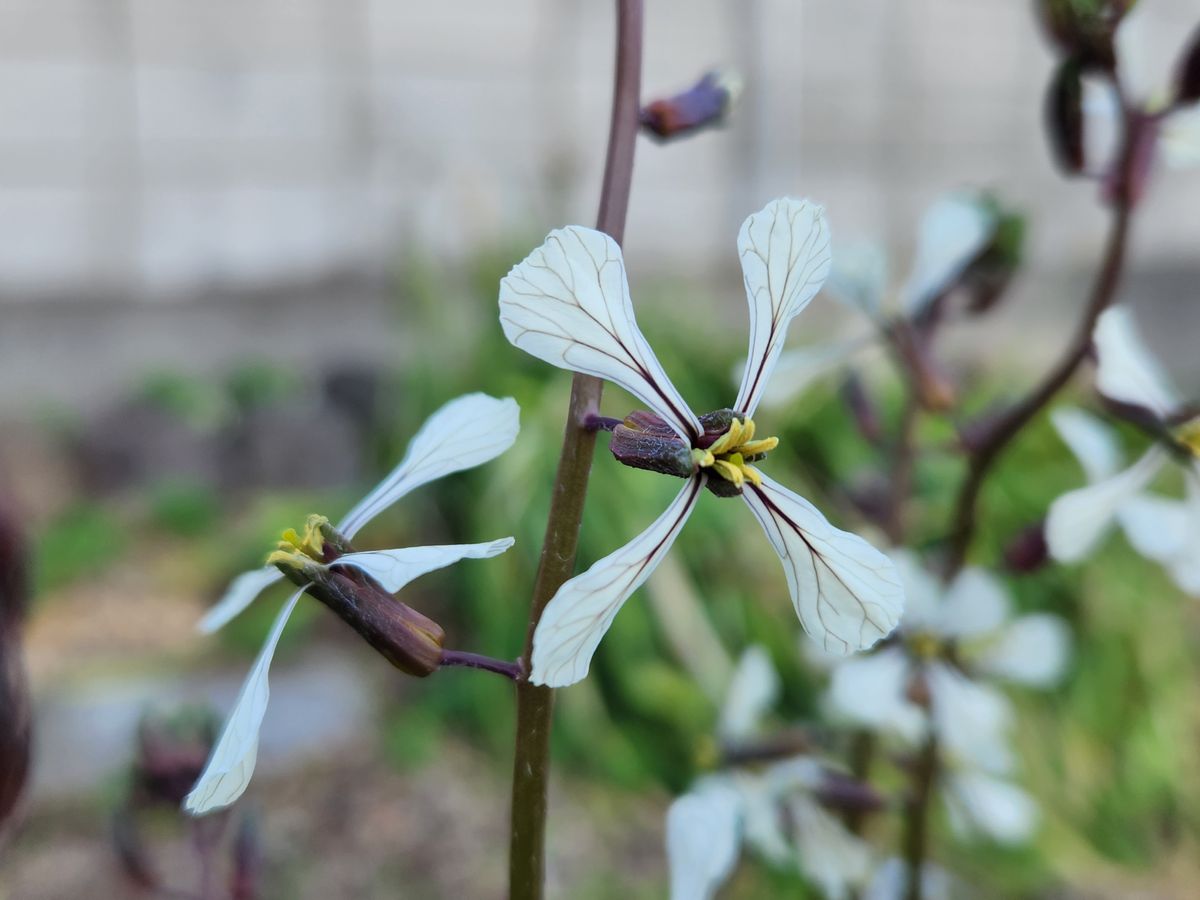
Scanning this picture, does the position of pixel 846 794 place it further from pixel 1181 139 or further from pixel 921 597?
pixel 1181 139

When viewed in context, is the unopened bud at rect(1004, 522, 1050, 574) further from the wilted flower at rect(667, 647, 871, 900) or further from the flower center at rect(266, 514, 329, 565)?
the flower center at rect(266, 514, 329, 565)

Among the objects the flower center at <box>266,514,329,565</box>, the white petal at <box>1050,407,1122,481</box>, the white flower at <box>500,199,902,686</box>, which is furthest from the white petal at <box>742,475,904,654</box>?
the white petal at <box>1050,407,1122,481</box>

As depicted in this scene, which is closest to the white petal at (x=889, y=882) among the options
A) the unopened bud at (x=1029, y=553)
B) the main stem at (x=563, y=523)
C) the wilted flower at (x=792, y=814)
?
the wilted flower at (x=792, y=814)

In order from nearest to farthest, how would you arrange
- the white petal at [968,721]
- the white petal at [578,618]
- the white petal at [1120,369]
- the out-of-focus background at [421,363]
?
the white petal at [578,618] → the white petal at [1120,369] → the white petal at [968,721] → the out-of-focus background at [421,363]

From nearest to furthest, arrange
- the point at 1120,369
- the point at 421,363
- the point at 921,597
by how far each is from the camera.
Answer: the point at 1120,369 → the point at 921,597 → the point at 421,363

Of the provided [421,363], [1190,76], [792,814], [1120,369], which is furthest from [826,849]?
[421,363]

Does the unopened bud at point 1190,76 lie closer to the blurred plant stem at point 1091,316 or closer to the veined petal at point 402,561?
the blurred plant stem at point 1091,316

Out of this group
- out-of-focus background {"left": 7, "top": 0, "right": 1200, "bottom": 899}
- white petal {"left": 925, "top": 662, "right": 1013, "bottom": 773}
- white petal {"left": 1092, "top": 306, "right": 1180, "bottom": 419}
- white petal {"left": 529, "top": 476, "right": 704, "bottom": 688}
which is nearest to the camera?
white petal {"left": 529, "top": 476, "right": 704, "bottom": 688}
